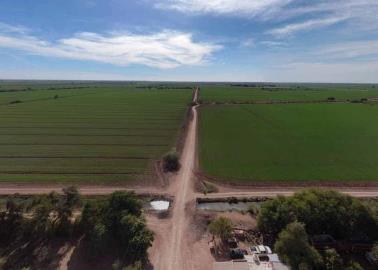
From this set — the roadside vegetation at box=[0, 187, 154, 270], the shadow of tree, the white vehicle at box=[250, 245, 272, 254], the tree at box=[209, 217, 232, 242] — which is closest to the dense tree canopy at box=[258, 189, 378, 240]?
the white vehicle at box=[250, 245, 272, 254]

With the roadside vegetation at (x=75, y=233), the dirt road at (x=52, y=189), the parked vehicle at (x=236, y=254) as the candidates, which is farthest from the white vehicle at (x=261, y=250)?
the dirt road at (x=52, y=189)

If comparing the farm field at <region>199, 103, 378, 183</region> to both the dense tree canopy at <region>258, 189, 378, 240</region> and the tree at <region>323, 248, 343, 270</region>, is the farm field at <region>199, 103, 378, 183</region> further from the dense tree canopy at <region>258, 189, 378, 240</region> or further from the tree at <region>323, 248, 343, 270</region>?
the tree at <region>323, 248, 343, 270</region>

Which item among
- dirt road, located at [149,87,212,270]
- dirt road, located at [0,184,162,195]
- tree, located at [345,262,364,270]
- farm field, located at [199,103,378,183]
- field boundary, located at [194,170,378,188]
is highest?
farm field, located at [199,103,378,183]

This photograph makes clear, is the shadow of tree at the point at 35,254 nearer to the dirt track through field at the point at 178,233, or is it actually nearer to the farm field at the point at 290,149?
the dirt track through field at the point at 178,233

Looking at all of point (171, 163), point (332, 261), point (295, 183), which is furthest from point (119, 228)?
point (295, 183)

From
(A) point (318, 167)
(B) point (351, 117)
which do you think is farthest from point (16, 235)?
(B) point (351, 117)

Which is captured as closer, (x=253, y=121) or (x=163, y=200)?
(x=163, y=200)

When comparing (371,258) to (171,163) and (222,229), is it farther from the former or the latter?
(171,163)

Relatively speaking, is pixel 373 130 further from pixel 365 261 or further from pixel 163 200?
pixel 163 200
